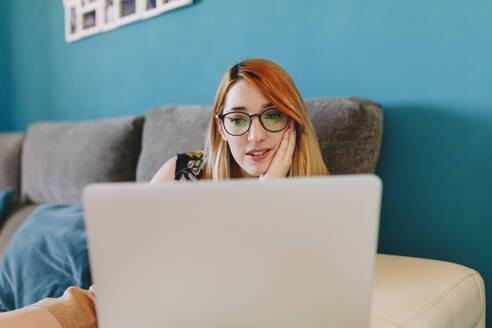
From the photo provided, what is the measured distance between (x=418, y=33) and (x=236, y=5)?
0.77m

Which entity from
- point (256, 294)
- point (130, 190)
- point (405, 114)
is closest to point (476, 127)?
point (405, 114)

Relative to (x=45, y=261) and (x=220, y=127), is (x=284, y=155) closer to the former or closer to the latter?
(x=220, y=127)

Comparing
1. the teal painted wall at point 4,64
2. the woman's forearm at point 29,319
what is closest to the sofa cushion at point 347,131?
the woman's forearm at point 29,319

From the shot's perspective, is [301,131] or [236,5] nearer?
[301,131]

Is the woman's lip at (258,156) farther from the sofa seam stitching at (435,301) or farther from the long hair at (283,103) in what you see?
the sofa seam stitching at (435,301)

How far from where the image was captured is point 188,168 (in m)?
1.20

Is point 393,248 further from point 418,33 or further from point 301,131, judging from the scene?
point 418,33

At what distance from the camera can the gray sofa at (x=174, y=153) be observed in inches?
32.5

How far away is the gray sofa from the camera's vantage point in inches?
32.5

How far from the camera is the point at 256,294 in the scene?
0.51m

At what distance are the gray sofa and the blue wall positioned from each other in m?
0.13

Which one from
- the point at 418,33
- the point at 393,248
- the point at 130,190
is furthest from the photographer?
the point at 393,248

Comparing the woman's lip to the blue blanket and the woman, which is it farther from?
the blue blanket

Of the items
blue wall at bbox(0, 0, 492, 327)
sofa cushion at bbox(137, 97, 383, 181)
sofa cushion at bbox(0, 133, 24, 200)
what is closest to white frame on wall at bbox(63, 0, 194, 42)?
blue wall at bbox(0, 0, 492, 327)
